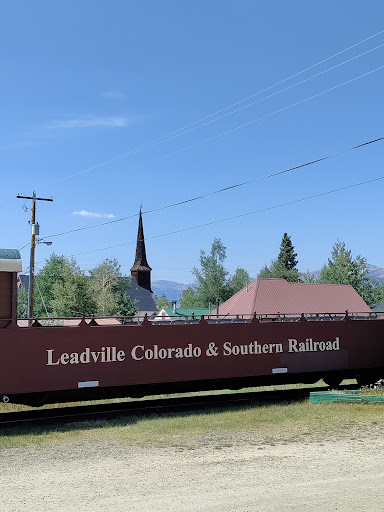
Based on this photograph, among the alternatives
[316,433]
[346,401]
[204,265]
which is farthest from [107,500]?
[204,265]

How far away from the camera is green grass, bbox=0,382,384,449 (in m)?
10.8

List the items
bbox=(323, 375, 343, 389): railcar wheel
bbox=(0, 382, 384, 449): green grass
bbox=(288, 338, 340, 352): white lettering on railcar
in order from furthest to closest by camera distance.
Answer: bbox=(323, 375, 343, 389): railcar wheel
bbox=(288, 338, 340, 352): white lettering on railcar
bbox=(0, 382, 384, 449): green grass

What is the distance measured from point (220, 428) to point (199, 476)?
3442mm

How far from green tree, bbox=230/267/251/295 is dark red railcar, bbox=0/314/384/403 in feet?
228

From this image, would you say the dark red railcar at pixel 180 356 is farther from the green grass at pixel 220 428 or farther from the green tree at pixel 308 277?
the green tree at pixel 308 277

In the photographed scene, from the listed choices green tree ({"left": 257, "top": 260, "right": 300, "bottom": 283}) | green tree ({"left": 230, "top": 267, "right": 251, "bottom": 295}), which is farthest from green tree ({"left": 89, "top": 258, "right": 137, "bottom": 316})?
green tree ({"left": 257, "top": 260, "right": 300, "bottom": 283})

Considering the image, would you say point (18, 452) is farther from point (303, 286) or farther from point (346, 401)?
point (303, 286)

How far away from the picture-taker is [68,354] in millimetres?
12680

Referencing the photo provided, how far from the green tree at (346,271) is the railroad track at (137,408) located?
68.8 m

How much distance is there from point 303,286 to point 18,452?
44.3 m

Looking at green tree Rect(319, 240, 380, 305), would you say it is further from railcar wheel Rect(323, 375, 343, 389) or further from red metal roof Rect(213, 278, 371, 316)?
railcar wheel Rect(323, 375, 343, 389)

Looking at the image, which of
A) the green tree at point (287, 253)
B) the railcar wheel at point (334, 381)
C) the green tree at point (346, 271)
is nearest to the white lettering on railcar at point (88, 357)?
the railcar wheel at point (334, 381)

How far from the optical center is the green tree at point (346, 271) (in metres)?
83.0

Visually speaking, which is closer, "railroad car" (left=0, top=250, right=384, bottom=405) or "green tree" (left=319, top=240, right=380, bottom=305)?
"railroad car" (left=0, top=250, right=384, bottom=405)
